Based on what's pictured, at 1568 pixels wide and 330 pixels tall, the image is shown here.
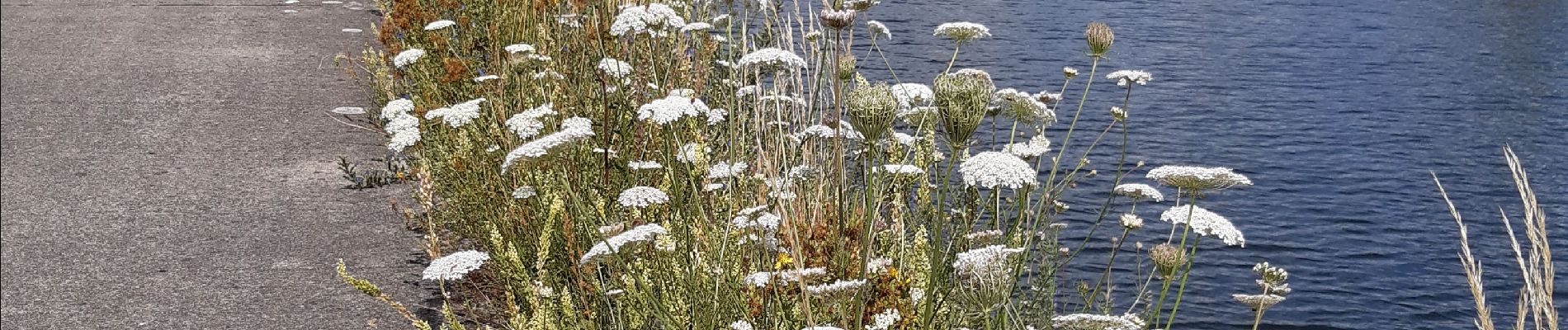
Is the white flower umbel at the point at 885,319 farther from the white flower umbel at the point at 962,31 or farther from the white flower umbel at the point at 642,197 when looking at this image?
the white flower umbel at the point at 962,31

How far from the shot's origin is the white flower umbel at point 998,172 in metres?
2.35

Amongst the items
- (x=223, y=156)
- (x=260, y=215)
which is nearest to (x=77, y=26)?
(x=223, y=156)

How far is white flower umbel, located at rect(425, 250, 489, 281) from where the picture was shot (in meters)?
2.76

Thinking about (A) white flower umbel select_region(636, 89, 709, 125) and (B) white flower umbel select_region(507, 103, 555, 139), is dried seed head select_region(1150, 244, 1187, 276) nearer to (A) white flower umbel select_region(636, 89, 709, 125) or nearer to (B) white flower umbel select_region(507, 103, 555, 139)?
(A) white flower umbel select_region(636, 89, 709, 125)

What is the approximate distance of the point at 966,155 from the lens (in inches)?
126

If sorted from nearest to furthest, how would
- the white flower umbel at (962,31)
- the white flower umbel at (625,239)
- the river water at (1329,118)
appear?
the white flower umbel at (625,239) → the white flower umbel at (962,31) → the river water at (1329,118)

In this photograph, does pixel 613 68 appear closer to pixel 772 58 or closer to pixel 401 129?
pixel 401 129

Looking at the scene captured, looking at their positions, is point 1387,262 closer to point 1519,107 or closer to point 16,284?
point 1519,107

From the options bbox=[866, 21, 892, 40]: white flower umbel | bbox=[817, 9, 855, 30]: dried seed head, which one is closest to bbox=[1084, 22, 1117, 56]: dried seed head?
bbox=[866, 21, 892, 40]: white flower umbel

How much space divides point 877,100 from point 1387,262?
4.13 m

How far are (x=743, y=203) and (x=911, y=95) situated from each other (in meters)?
0.50

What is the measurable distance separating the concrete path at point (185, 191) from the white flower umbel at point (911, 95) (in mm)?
1360

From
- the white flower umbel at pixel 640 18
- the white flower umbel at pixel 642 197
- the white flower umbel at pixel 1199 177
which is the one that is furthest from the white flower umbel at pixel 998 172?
the white flower umbel at pixel 640 18

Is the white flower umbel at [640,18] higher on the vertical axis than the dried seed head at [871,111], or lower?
lower
